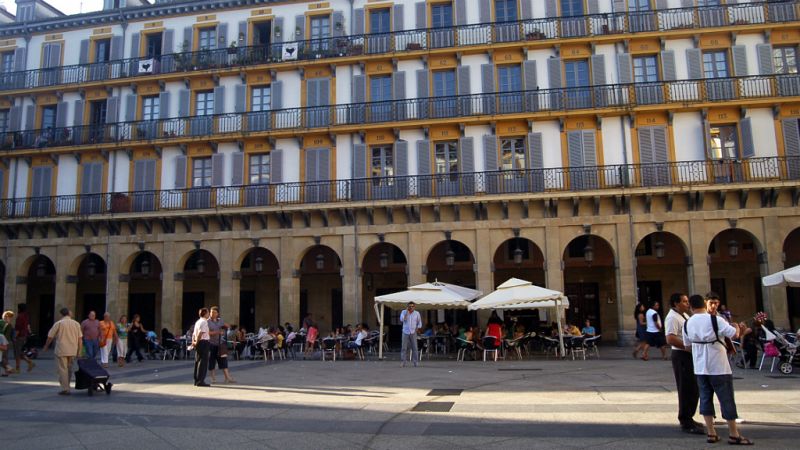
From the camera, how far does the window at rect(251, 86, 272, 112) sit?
28.2 m

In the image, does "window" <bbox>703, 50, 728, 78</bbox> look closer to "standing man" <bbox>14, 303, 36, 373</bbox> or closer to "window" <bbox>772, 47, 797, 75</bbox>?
"window" <bbox>772, 47, 797, 75</bbox>

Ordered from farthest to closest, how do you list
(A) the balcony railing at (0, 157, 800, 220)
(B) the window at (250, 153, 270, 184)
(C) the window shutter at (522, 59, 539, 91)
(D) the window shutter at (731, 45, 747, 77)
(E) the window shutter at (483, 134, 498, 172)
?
(B) the window at (250, 153, 270, 184)
(C) the window shutter at (522, 59, 539, 91)
(E) the window shutter at (483, 134, 498, 172)
(D) the window shutter at (731, 45, 747, 77)
(A) the balcony railing at (0, 157, 800, 220)

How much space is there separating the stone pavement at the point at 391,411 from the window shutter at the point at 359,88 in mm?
14163

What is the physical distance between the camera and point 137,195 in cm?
2812

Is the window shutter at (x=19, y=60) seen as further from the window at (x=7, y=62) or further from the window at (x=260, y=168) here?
the window at (x=260, y=168)

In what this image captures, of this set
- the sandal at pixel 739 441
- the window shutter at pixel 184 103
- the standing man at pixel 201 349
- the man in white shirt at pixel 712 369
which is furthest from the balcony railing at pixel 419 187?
the sandal at pixel 739 441

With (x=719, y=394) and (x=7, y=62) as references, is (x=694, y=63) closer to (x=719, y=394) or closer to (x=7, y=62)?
(x=719, y=394)

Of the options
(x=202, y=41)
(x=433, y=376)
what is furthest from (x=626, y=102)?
(x=202, y=41)

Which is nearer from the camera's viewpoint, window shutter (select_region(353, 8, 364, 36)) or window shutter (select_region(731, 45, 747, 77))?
window shutter (select_region(731, 45, 747, 77))

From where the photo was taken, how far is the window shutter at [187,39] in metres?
29.1

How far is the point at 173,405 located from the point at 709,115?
71.4 feet

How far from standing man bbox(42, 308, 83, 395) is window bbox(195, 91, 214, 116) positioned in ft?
55.9

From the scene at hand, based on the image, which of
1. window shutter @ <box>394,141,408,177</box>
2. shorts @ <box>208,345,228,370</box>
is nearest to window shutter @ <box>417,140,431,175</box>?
window shutter @ <box>394,141,408,177</box>

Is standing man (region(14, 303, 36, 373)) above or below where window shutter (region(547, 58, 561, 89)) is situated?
below
